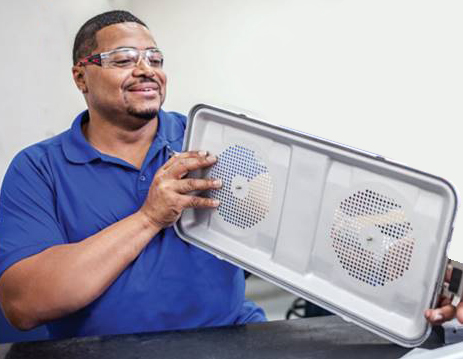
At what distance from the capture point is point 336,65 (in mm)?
2355

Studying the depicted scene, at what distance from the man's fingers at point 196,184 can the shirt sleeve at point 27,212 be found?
0.29 m

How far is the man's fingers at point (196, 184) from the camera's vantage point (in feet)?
3.21

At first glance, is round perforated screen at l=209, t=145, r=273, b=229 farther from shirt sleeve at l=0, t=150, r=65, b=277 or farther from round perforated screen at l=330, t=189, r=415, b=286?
shirt sleeve at l=0, t=150, r=65, b=277

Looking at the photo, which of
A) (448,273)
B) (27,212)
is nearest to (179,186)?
(27,212)

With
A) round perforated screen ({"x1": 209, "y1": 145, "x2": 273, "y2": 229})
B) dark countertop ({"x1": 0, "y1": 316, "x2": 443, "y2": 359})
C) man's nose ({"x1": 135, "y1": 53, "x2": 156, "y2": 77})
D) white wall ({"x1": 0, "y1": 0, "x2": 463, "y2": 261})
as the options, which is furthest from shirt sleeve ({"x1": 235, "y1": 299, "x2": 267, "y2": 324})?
white wall ({"x1": 0, "y1": 0, "x2": 463, "y2": 261})

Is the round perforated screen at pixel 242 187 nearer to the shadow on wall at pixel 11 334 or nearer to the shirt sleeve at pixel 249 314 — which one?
the shirt sleeve at pixel 249 314

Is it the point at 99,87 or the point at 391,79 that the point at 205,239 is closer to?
the point at 99,87

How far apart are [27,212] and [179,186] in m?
0.34

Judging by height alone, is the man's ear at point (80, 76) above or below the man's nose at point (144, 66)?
below

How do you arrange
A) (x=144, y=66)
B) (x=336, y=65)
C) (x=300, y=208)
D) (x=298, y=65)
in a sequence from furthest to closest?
(x=298, y=65) < (x=336, y=65) < (x=144, y=66) < (x=300, y=208)

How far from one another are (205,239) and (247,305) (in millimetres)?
290

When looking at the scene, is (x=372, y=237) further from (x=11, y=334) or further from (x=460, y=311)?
(x=11, y=334)

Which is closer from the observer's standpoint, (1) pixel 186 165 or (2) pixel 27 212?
(1) pixel 186 165

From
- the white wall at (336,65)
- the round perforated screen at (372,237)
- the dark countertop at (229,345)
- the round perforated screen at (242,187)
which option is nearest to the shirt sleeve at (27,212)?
the dark countertop at (229,345)
